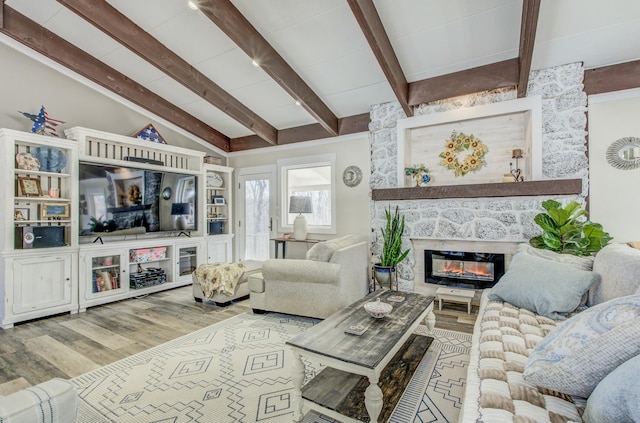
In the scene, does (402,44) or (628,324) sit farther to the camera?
(402,44)

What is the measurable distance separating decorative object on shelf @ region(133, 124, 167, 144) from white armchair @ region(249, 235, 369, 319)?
303 centimetres

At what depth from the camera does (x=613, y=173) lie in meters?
3.51

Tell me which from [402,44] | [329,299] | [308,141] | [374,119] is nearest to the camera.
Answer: [329,299]

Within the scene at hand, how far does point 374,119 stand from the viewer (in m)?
4.85

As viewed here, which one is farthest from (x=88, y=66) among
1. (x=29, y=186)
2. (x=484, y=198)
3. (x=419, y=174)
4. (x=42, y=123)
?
(x=484, y=198)

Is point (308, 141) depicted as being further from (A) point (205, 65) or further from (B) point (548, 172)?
(B) point (548, 172)

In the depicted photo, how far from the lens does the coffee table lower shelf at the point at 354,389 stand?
1.77 metres

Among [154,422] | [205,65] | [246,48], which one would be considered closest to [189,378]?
[154,422]

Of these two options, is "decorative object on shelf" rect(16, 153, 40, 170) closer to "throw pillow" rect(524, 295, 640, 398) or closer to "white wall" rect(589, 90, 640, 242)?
"throw pillow" rect(524, 295, 640, 398)

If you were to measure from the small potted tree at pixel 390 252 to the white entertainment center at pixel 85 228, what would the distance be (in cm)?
306

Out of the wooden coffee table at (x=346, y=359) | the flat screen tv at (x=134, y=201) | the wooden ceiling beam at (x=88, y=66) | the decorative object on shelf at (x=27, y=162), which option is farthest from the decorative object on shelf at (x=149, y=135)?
the wooden coffee table at (x=346, y=359)

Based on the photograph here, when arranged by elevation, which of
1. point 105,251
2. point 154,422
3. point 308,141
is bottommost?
point 154,422

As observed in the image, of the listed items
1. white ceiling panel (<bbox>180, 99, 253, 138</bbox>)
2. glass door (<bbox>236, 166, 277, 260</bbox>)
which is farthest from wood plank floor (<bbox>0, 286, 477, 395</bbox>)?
white ceiling panel (<bbox>180, 99, 253, 138</bbox>)

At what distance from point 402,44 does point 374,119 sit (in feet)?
4.56
